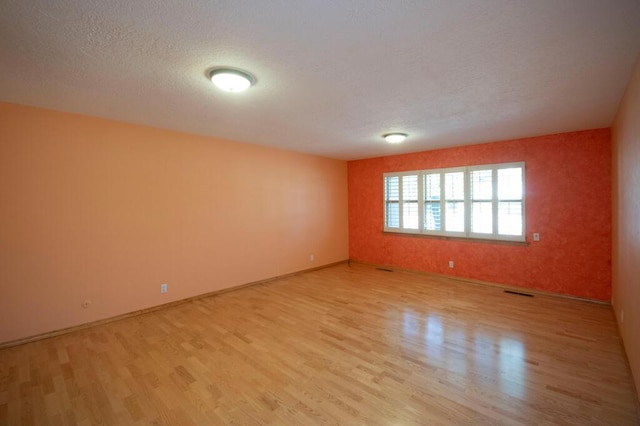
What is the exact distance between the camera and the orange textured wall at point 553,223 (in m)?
4.09

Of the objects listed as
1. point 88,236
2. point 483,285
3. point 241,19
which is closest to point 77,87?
point 88,236

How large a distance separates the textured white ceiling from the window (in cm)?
149

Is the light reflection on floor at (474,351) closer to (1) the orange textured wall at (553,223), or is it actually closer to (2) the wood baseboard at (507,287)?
(2) the wood baseboard at (507,287)

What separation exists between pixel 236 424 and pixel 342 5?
106 inches

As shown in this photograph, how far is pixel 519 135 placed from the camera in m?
4.50

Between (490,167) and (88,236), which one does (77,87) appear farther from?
(490,167)

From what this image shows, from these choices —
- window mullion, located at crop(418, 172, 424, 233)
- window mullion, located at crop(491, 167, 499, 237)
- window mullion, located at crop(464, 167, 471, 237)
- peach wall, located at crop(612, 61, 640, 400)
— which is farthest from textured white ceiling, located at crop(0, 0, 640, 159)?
window mullion, located at crop(418, 172, 424, 233)

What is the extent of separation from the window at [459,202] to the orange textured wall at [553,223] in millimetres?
155

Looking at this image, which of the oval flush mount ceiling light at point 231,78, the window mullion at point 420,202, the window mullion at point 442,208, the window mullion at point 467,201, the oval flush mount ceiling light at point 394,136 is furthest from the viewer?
the window mullion at point 420,202

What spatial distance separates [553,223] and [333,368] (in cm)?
417

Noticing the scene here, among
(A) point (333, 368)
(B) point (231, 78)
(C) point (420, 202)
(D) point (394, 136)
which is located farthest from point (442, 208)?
(B) point (231, 78)

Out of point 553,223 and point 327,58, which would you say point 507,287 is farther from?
point 327,58

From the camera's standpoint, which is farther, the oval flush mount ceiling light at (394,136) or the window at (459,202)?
the window at (459,202)

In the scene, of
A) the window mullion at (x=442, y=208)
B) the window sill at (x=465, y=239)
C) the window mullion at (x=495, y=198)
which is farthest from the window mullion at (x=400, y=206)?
the window mullion at (x=495, y=198)
